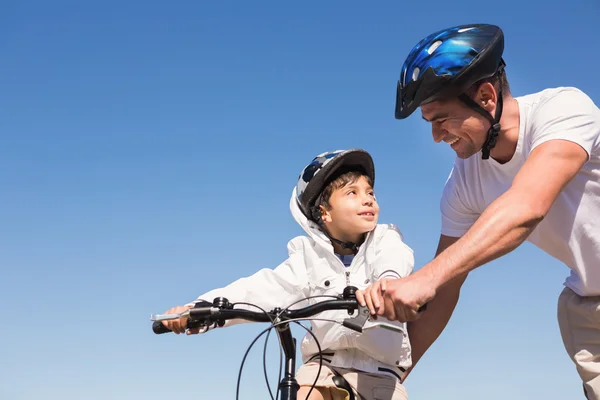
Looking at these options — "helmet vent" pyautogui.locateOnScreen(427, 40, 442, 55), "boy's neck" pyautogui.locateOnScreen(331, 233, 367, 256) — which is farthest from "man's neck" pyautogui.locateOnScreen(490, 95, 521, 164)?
"boy's neck" pyautogui.locateOnScreen(331, 233, 367, 256)

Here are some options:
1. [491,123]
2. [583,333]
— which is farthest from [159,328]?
[583,333]

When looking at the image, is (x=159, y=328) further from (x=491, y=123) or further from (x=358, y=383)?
(x=491, y=123)

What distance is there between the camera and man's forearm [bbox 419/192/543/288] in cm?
349

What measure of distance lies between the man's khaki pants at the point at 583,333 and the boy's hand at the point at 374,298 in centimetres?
192

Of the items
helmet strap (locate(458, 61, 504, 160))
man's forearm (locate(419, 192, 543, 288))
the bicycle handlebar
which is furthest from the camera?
helmet strap (locate(458, 61, 504, 160))

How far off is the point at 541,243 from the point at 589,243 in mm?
345

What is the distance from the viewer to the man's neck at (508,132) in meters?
4.49

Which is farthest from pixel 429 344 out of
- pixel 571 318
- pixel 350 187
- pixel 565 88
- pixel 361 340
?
pixel 565 88

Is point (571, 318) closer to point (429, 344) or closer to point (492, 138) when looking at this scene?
point (429, 344)

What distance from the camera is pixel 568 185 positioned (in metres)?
4.39

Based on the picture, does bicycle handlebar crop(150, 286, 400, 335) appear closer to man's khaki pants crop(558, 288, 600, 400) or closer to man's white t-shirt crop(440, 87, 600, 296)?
man's white t-shirt crop(440, 87, 600, 296)

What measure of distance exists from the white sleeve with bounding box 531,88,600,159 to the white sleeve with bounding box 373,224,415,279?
1249 mm

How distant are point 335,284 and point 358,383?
0.76 m

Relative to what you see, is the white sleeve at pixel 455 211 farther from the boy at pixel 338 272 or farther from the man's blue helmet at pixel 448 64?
the man's blue helmet at pixel 448 64
